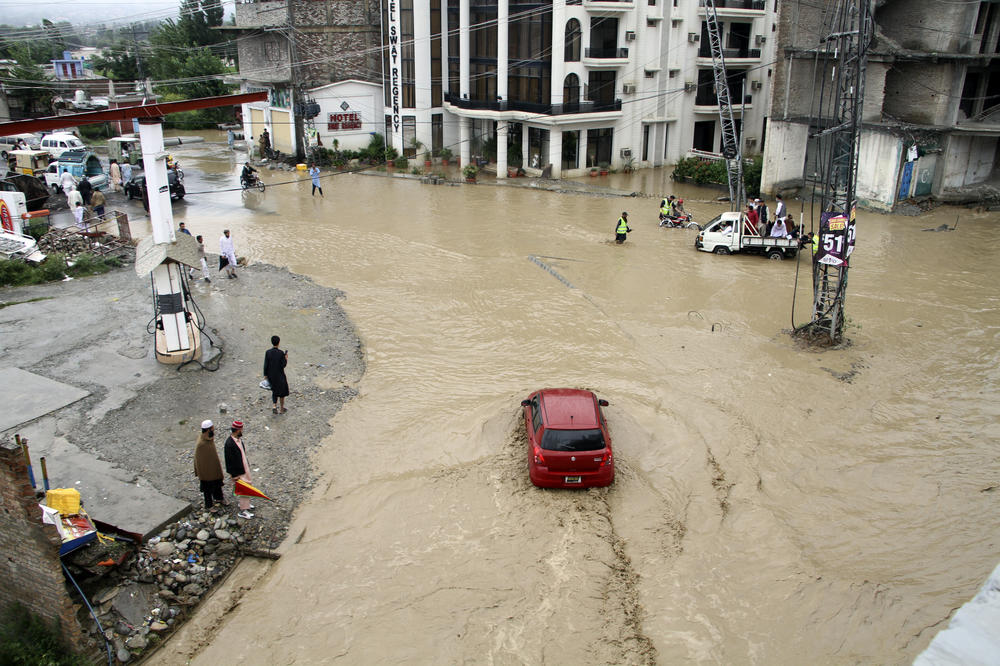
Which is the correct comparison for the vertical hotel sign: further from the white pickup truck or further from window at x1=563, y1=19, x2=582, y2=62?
the white pickup truck

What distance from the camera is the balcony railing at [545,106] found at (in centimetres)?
3569

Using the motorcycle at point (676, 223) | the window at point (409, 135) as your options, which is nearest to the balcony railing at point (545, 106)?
the window at point (409, 135)

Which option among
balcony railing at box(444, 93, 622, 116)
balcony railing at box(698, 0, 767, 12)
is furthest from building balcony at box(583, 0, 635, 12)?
balcony railing at box(698, 0, 767, 12)

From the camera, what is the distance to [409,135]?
40500 mm

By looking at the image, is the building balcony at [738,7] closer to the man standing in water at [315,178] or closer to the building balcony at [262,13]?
the man standing in water at [315,178]

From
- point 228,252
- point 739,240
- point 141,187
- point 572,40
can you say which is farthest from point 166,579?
point 572,40

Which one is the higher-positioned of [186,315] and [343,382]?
[186,315]

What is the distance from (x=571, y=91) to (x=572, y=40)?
231 cm

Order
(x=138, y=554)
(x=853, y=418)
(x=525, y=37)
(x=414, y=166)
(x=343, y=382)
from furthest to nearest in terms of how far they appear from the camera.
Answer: (x=414, y=166) < (x=525, y=37) < (x=343, y=382) < (x=853, y=418) < (x=138, y=554)

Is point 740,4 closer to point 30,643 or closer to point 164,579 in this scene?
point 164,579

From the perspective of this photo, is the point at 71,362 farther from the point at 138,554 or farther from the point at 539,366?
the point at 539,366

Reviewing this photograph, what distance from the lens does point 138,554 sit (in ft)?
31.2

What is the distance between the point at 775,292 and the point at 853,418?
294 inches

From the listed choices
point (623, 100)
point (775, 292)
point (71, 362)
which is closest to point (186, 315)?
point (71, 362)
